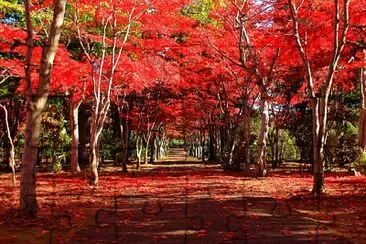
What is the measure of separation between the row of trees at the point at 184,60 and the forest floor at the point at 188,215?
3.69 feet

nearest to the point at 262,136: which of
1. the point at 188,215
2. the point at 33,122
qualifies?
the point at 188,215

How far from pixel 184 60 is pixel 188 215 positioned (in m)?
15.5

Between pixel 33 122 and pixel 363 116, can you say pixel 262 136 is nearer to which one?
pixel 363 116

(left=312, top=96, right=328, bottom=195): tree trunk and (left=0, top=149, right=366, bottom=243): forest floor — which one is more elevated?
(left=312, top=96, right=328, bottom=195): tree trunk

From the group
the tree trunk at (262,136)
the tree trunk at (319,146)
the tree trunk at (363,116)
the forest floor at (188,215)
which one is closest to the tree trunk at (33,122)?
the forest floor at (188,215)

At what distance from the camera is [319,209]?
448 inches

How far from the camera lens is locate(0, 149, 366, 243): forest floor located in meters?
8.12

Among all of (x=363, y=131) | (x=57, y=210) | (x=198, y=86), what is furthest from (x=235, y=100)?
(x=57, y=210)

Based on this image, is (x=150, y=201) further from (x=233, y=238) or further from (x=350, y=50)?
(x=350, y=50)

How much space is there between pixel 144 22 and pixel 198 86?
33.8 ft

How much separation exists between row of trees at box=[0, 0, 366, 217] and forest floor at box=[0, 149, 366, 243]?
3.69 feet

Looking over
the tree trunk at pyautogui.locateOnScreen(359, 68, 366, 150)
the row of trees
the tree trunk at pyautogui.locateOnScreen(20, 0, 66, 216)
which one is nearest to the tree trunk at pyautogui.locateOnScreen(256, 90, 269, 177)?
the row of trees

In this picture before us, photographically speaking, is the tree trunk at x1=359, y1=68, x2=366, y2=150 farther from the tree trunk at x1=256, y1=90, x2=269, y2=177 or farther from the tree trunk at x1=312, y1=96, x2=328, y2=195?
the tree trunk at x1=312, y1=96, x2=328, y2=195

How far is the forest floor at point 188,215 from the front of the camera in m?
8.12
